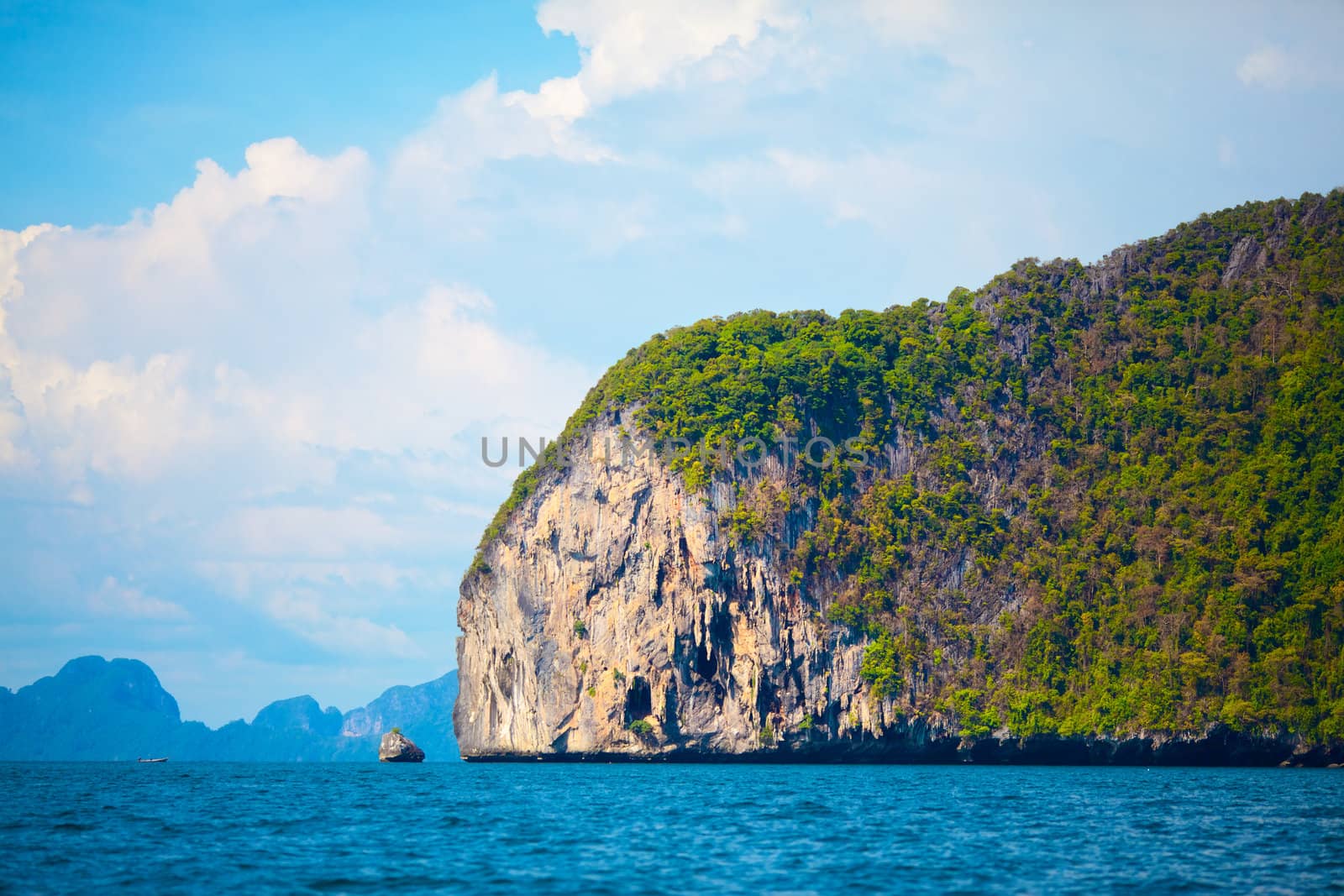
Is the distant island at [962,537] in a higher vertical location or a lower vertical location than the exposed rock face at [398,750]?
higher

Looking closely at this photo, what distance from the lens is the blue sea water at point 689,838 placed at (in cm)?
2253

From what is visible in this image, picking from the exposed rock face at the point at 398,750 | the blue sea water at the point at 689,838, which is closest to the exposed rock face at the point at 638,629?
the exposed rock face at the point at 398,750

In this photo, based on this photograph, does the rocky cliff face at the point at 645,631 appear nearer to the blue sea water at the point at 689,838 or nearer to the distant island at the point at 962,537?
the distant island at the point at 962,537

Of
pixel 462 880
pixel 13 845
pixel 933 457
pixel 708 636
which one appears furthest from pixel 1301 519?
pixel 13 845

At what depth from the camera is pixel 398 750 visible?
92.8 metres

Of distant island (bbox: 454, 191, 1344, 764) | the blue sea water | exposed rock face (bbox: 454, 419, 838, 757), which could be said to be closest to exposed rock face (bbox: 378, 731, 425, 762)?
distant island (bbox: 454, 191, 1344, 764)

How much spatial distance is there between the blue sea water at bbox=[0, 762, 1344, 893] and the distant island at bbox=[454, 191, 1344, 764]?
73.4 feet

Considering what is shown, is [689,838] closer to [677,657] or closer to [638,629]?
[677,657]

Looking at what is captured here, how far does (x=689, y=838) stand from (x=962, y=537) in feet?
182

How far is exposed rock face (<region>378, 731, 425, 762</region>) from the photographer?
92.6 m

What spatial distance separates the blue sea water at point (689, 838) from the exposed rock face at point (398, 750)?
145 feet

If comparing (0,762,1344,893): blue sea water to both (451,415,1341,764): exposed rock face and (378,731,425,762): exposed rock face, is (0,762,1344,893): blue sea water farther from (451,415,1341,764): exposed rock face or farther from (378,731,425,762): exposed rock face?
(378,731,425,762): exposed rock face

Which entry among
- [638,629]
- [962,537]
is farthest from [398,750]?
[962,537]

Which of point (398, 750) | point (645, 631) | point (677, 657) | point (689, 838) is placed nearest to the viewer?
point (689, 838)
